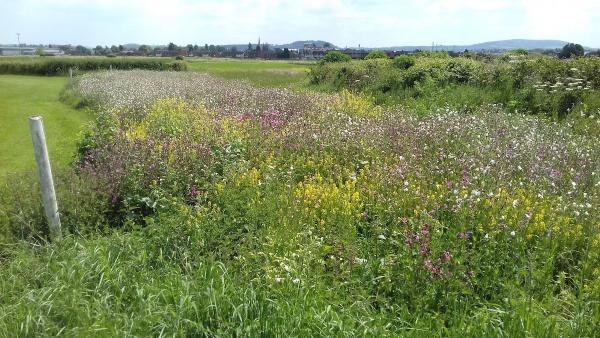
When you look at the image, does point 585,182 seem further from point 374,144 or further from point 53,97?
point 53,97

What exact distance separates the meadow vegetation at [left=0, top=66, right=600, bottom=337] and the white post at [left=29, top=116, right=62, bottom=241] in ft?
0.70

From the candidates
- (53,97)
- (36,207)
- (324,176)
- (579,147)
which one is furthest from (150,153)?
(53,97)

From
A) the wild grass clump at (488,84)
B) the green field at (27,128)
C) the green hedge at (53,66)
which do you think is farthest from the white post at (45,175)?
the green hedge at (53,66)

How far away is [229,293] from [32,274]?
1990 mm

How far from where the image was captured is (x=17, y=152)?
10.5 meters

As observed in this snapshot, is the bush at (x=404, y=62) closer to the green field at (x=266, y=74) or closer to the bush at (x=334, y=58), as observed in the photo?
the green field at (x=266, y=74)

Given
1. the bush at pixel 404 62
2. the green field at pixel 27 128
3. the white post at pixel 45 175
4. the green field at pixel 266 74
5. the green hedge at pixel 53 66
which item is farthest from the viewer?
the green hedge at pixel 53 66

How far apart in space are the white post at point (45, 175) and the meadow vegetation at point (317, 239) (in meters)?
0.21

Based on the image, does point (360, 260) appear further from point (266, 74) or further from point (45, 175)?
point (266, 74)

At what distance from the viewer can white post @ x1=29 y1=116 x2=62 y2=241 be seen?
5008 millimetres

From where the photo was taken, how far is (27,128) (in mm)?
13570

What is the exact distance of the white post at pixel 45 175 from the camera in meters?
5.01

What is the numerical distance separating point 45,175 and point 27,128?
10116mm

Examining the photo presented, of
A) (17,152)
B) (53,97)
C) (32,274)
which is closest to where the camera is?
(32,274)
